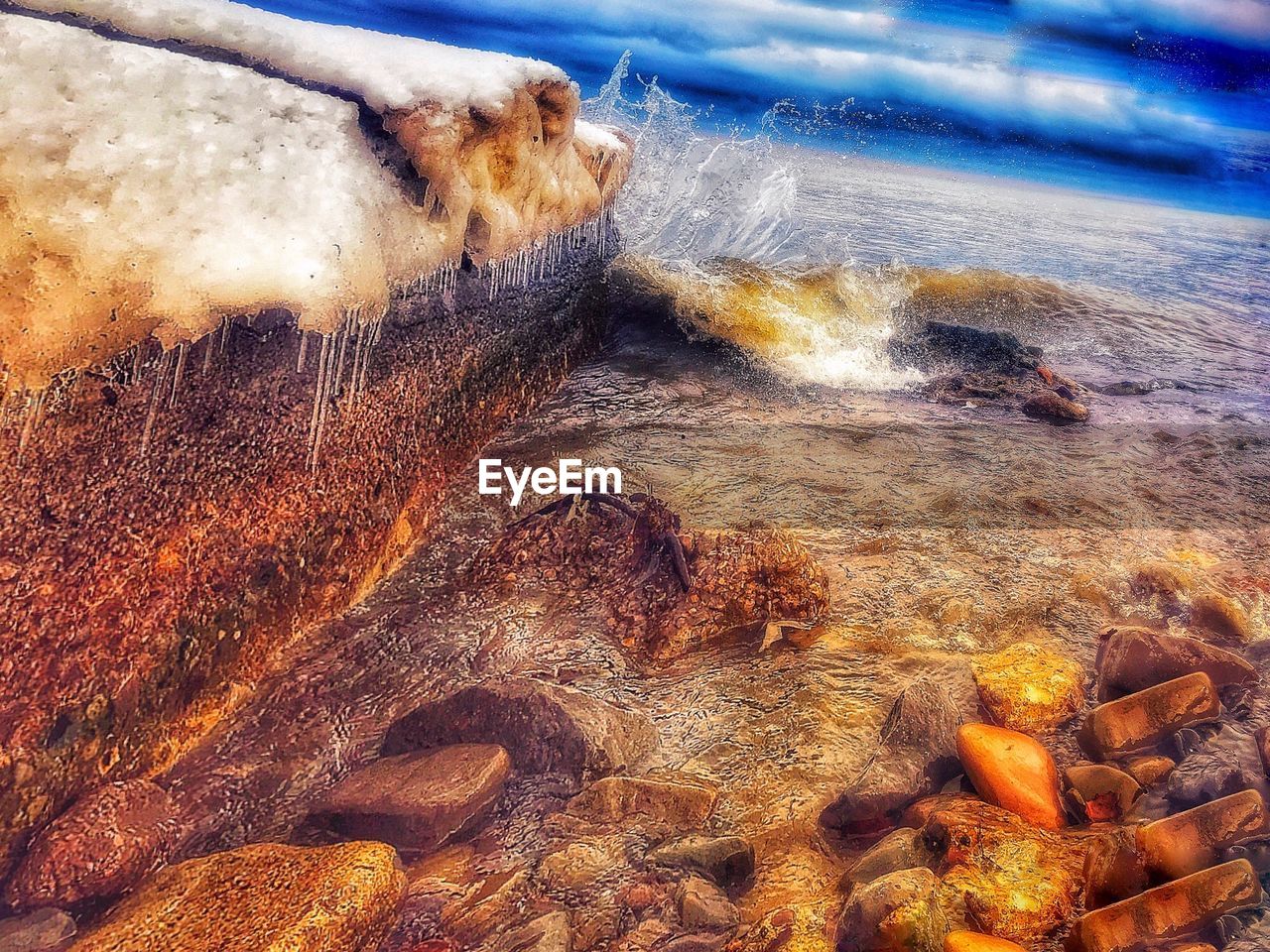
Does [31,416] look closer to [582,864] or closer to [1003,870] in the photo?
[582,864]

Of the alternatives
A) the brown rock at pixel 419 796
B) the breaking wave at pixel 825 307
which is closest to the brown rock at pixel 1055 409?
the breaking wave at pixel 825 307

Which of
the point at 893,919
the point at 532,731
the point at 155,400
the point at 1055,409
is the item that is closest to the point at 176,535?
the point at 155,400

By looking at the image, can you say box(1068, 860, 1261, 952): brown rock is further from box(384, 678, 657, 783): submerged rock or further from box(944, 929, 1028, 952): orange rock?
box(384, 678, 657, 783): submerged rock

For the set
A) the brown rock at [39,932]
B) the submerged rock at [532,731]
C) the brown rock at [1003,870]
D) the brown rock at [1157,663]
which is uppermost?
the brown rock at [1157,663]

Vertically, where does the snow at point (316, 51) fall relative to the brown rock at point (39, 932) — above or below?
above

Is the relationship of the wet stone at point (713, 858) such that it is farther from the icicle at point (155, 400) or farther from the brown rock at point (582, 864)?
the icicle at point (155, 400)

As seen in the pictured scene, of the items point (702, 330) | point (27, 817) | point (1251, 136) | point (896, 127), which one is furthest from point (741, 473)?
point (1251, 136)
